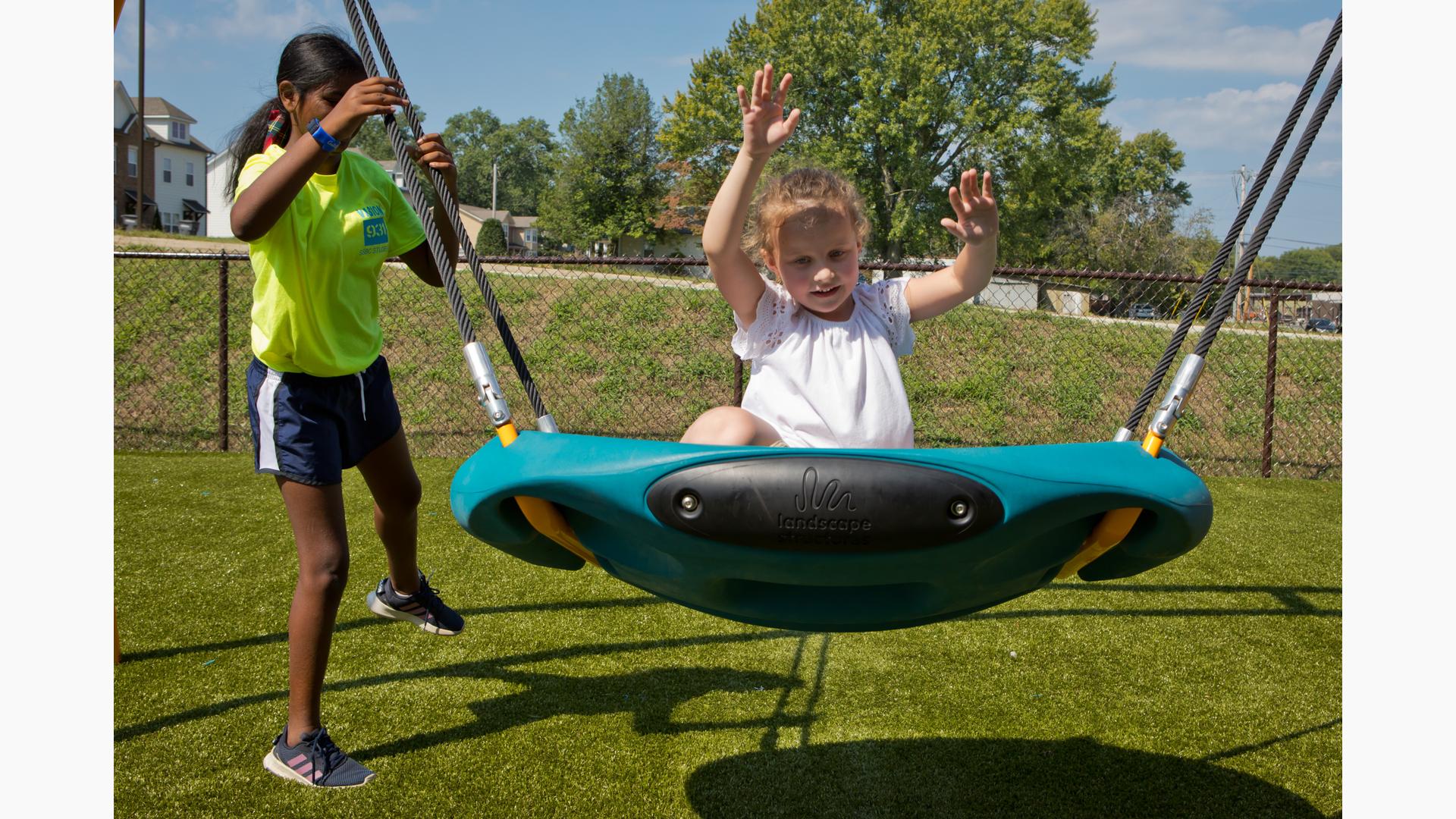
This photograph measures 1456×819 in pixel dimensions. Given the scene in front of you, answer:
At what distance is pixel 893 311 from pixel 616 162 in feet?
127

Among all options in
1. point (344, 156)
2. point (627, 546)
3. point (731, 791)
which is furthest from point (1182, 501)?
point (344, 156)

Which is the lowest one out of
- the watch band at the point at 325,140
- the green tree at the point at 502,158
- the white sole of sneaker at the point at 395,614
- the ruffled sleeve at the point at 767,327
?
the white sole of sneaker at the point at 395,614

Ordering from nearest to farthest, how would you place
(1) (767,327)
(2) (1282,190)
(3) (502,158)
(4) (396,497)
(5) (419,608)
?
(2) (1282,190)
(1) (767,327)
(4) (396,497)
(5) (419,608)
(3) (502,158)

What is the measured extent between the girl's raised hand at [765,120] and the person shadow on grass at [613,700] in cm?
157

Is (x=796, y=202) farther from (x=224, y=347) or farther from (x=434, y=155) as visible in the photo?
(x=224, y=347)

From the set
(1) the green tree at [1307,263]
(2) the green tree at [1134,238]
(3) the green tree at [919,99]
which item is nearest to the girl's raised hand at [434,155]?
(3) the green tree at [919,99]

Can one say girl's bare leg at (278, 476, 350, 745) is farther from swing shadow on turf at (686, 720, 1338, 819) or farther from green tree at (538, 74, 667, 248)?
green tree at (538, 74, 667, 248)

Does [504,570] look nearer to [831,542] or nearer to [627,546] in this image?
[627,546]

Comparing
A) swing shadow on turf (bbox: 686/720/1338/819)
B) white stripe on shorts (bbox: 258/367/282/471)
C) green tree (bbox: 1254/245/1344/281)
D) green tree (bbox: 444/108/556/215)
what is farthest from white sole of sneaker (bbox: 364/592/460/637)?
green tree (bbox: 1254/245/1344/281)

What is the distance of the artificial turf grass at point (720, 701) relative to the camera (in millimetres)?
2242

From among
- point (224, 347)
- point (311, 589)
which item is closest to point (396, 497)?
point (311, 589)

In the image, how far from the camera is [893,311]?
6.91 feet

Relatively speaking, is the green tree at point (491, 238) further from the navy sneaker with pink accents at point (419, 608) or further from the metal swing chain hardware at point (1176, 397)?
the metal swing chain hardware at point (1176, 397)

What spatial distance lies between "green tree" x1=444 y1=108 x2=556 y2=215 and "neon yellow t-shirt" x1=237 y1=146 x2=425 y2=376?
74312 mm
